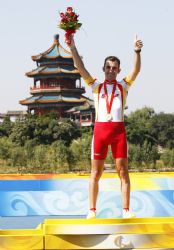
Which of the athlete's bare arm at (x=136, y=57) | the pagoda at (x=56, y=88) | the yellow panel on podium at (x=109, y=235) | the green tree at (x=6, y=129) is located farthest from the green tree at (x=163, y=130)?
the yellow panel on podium at (x=109, y=235)

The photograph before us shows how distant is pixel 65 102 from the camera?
148 feet

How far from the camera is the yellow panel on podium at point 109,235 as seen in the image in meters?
3.62

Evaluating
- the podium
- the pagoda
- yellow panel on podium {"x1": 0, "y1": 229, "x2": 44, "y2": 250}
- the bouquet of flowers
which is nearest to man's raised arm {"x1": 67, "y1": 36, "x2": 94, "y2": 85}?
the bouquet of flowers

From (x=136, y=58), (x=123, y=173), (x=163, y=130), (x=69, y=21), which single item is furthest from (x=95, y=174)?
(x=163, y=130)

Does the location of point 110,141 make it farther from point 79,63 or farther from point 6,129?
point 6,129

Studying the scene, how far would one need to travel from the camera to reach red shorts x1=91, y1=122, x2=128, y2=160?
14.4 feet

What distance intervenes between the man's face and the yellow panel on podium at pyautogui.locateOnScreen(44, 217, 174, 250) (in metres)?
1.37

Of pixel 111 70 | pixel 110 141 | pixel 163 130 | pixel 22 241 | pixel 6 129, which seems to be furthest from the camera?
pixel 163 130

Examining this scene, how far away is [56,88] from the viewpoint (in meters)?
45.3

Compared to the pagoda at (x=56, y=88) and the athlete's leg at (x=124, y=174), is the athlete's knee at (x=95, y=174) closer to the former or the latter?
the athlete's leg at (x=124, y=174)

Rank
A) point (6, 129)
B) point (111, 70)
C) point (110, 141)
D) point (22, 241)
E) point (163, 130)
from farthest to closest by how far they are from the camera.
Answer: point (163, 130) < point (6, 129) < point (111, 70) < point (110, 141) < point (22, 241)

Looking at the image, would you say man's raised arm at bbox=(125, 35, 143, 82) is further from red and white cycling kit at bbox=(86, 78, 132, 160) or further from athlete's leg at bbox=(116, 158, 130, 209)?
athlete's leg at bbox=(116, 158, 130, 209)

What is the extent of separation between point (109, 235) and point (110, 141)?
960mm

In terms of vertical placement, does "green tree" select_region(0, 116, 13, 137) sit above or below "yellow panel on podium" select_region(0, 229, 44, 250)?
above
